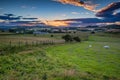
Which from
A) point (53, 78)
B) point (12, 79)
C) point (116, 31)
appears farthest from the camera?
point (116, 31)

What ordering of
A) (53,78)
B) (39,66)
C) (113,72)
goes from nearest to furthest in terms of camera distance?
(53,78), (113,72), (39,66)

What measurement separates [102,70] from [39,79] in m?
10.1

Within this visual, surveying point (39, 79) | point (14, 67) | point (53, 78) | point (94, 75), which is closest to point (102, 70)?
point (94, 75)

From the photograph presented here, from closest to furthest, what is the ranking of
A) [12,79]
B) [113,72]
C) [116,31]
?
[12,79] < [113,72] < [116,31]

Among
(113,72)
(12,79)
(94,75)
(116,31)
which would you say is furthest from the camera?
(116,31)

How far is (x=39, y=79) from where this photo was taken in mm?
19125

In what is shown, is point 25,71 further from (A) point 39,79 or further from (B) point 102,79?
(B) point 102,79

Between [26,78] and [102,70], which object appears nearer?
[26,78]

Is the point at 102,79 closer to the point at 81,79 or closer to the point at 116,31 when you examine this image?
the point at 81,79

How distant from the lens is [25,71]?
2308 centimetres

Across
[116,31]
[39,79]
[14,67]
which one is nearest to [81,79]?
[39,79]

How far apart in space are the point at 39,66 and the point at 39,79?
7.36 m

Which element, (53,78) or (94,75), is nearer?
(53,78)

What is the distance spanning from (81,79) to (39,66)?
7847 mm
